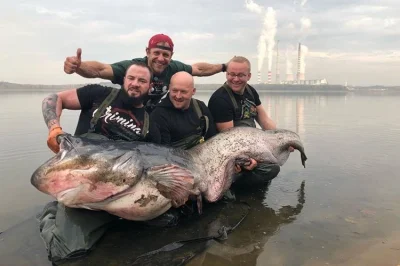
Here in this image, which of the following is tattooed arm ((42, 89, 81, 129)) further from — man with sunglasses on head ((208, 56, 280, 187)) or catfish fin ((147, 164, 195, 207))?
man with sunglasses on head ((208, 56, 280, 187))

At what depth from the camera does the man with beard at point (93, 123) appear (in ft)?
12.3

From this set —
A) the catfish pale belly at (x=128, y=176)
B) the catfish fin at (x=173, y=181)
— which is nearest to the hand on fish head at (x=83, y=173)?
the catfish pale belly at (x=128, y=176)

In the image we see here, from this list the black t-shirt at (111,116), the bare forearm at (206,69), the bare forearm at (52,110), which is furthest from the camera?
the bare forearm at (206,69)

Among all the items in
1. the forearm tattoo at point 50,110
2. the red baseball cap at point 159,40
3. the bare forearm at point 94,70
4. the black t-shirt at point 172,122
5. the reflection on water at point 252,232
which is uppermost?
the red baseball cap at point 159,40

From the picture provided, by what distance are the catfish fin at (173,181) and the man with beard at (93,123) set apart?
31.5 inches

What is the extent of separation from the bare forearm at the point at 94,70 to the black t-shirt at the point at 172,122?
4.21 ft

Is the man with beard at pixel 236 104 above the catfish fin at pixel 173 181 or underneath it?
above

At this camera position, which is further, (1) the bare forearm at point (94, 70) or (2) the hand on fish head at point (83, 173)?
(1) the bare forearm at point (94, 70)

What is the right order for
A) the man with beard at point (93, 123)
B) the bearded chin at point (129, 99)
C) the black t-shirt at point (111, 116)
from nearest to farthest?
the man with beard at point (93, 123) < the black t-shirt at point (111, 116) < the bearded chin at point (129, 99)

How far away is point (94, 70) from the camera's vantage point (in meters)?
5.53

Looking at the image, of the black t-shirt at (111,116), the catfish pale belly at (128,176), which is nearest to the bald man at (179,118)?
the black t-shirt at (111,116)

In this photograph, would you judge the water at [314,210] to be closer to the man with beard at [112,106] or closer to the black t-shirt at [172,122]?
the black t-shirt at [172,122]

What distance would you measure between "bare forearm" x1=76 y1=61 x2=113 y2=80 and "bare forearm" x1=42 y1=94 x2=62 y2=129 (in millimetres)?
746

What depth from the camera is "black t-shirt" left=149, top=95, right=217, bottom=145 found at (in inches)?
196
